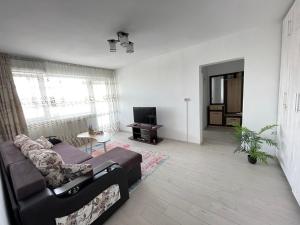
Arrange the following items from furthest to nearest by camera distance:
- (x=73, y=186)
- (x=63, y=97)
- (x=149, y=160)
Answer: (x=63, y=97) → (x=149, y=160) → (x=73, y=186)

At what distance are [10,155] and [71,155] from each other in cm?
79

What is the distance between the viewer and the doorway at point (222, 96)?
16.0 ft

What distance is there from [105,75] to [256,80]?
4.30 meters

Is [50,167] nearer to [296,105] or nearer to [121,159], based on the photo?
[121,159]

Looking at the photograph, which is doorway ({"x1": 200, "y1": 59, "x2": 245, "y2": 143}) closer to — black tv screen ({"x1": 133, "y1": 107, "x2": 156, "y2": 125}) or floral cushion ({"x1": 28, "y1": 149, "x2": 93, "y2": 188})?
black tv screen ({"x1": 133, "y1": 107, "x2": 156, "y2": 125})

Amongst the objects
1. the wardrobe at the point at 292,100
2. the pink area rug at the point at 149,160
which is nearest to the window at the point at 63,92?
the pink area rug at the point at 149,160

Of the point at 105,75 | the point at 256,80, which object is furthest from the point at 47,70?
the point at 256,80

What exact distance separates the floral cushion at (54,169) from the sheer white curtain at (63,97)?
7.70 ft

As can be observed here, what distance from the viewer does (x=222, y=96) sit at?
5.30 m

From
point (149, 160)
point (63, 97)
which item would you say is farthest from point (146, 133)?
point (63, 97)

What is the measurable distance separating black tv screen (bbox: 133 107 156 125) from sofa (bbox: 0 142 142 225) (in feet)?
6.82

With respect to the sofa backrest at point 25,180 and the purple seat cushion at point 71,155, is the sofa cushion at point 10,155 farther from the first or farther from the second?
the purple seat cushion at point 71,155

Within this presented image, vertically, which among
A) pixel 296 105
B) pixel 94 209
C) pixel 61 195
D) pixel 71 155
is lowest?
pixel 94 209

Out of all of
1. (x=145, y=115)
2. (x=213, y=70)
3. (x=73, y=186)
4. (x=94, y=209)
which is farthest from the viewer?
(x=213, y=70)
